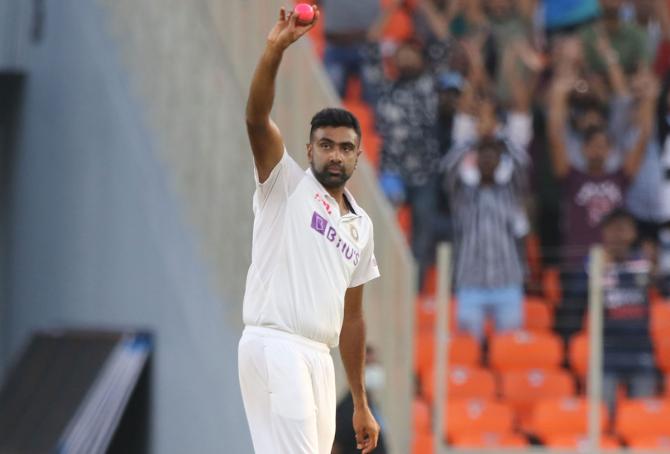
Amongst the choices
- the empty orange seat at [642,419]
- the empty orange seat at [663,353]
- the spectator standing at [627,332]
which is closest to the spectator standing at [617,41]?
the spectator standing at [627,332]

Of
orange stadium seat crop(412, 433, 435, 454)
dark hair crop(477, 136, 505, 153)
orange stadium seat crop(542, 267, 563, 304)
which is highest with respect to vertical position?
dark hair crop(477, 136, 505, 153)

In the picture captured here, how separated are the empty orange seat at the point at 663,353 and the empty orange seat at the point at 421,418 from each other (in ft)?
6.09

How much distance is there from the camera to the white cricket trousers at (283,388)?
6078mm

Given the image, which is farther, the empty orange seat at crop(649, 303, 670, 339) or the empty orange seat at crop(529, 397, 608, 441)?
the empty orange seat at crop(649, 303, 670, 339)

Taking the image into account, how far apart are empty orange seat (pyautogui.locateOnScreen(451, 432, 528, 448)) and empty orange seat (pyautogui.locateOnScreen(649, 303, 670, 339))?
139cm

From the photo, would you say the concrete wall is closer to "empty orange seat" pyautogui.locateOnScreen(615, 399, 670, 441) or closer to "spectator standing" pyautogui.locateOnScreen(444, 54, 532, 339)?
"spectator standing" pyautogui.locateOnScreen(444, 54, 532, 339)

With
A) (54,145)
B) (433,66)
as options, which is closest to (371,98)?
(433,66)

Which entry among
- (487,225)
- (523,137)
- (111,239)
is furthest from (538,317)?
(111,239)

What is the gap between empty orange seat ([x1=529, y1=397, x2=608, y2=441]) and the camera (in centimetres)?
1172

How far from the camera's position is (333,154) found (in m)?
6.11

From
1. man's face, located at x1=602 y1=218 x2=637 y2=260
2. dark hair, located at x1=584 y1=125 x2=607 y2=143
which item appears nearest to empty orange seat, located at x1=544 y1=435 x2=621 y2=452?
man's face, located at x1=602 y1=218 x2=637 y2=260

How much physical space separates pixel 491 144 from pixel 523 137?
3.25 ft

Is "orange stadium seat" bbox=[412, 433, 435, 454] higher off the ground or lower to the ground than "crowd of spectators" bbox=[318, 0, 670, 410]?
lower

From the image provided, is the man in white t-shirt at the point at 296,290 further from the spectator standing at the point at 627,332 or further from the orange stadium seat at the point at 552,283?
the orange stadium seat at the point at 552,283
